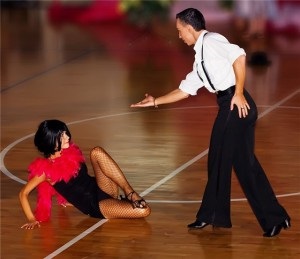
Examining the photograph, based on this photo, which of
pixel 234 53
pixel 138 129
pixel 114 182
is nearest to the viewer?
pixel 234 53

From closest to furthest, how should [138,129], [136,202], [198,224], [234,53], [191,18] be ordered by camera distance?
[234,53], [191,18], [198,224], [136,202], [138,129]

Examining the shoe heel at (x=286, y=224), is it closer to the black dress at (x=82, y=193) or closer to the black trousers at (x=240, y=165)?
the black trousers at (x=240, y=165)

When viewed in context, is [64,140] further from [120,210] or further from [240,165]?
[240,165]

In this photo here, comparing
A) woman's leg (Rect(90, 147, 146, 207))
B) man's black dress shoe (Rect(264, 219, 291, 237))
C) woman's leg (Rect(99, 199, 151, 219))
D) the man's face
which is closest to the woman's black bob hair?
woman's leg (Rect(90, 147, 146, 207))

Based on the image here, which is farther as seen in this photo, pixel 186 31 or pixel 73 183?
pixel 73 183

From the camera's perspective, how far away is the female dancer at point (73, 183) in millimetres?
7711

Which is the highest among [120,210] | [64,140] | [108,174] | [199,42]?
[199,42]

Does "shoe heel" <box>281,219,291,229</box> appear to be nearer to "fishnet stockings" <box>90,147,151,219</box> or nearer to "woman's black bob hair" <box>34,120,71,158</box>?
"fishnet stockings" <box>90,147,151,219</box>

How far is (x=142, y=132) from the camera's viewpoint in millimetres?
11109

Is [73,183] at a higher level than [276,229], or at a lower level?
higher

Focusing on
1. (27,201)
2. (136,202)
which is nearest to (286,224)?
(136,202)

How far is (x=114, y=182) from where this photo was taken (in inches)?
312

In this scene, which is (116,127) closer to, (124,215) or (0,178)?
(0,178)

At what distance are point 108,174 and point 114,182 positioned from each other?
0.09 m
